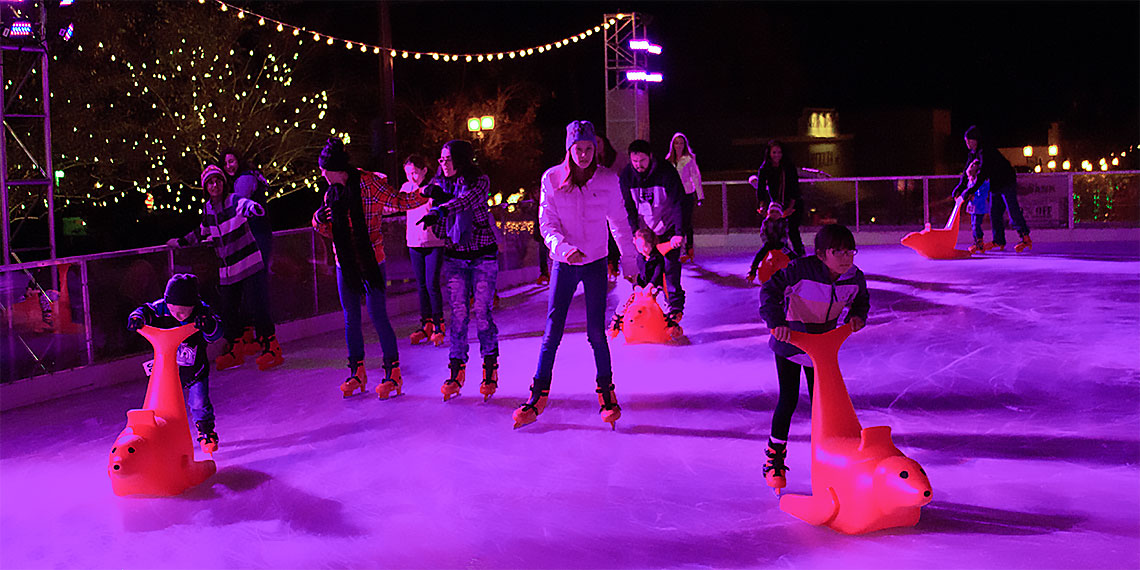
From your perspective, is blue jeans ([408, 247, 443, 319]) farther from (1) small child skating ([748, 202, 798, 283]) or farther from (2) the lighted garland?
(2) the lighted garland

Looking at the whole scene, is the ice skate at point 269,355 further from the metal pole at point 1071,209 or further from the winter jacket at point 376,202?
the metal pole at point 1071,209

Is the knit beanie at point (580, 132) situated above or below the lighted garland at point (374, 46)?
below

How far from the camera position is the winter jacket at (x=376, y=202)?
6418 millimetres

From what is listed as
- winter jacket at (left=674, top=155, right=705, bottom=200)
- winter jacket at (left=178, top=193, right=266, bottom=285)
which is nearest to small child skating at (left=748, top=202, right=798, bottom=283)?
winter jacket at (left=674, top=155, right=705, bottom=200)

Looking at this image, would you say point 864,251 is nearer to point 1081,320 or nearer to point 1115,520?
point 1081,320

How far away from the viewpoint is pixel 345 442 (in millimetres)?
5641

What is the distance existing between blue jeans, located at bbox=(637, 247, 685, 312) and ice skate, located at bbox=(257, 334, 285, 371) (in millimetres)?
2772

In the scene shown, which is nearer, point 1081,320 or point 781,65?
point 1081,320

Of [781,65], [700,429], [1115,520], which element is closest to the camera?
[1115,520]

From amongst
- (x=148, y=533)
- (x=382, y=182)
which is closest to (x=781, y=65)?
(x=382, y=182)

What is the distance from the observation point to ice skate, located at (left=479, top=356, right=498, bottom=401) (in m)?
6.46

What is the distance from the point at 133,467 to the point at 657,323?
172 inches

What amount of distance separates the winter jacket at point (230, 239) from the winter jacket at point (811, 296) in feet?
15.5

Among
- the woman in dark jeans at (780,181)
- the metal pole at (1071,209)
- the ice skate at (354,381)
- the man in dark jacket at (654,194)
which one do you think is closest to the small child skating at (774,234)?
the woman in dark jeans at (780,181)
